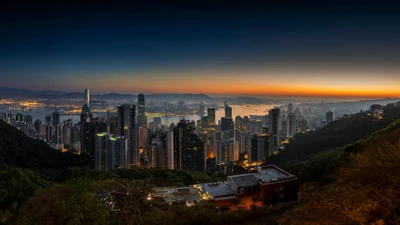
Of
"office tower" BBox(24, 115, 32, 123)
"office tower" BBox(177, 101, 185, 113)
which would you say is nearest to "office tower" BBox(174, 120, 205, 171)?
"office tower" BBox(24, 115, 32, 123)

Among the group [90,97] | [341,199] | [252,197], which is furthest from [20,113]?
[341,199]

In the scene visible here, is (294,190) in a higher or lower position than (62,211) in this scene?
lower

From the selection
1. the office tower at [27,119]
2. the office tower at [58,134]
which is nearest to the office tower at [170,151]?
the office tower at [58,134]

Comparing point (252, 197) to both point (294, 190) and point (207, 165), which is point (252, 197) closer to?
point (294, 190)

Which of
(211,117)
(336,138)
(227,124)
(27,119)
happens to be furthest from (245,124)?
(27,119)

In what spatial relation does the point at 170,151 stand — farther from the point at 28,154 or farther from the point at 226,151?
the point at 28,154
